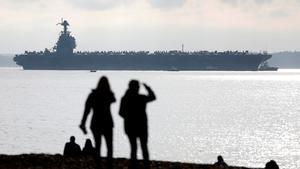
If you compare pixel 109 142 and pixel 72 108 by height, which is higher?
pixel 109 142

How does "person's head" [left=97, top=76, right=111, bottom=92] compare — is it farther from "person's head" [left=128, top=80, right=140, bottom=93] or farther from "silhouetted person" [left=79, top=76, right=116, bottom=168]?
"person's head" [left=128, top=80, right=140, bottom=93]

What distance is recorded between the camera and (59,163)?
50.1ft

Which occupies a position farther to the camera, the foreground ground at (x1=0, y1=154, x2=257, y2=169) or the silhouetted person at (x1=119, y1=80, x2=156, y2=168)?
the foreground ground at (x1=0, y1=154, x2=257, y2=169)

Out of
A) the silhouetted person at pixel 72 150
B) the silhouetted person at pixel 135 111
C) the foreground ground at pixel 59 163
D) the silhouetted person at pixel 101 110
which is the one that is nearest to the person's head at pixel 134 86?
the silhouetted person at pixel 135 111

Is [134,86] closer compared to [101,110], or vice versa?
[134,86]

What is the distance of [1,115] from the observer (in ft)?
299

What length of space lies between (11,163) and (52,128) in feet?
187

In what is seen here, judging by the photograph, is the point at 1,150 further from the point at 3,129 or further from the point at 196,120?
the point at 196,120

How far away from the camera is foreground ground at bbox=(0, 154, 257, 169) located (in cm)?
1482

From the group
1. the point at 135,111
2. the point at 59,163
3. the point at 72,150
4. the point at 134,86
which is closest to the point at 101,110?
the point at 135,111

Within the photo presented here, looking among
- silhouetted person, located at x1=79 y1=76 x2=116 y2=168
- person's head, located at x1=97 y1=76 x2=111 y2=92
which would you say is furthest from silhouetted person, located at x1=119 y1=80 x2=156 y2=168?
person's head, located at x1=97 y1=76 x2=111 y2=92

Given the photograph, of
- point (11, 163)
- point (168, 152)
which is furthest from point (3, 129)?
point (11, 163)

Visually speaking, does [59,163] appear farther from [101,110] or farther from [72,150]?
[101,110]

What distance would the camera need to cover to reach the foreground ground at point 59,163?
14.8 m
